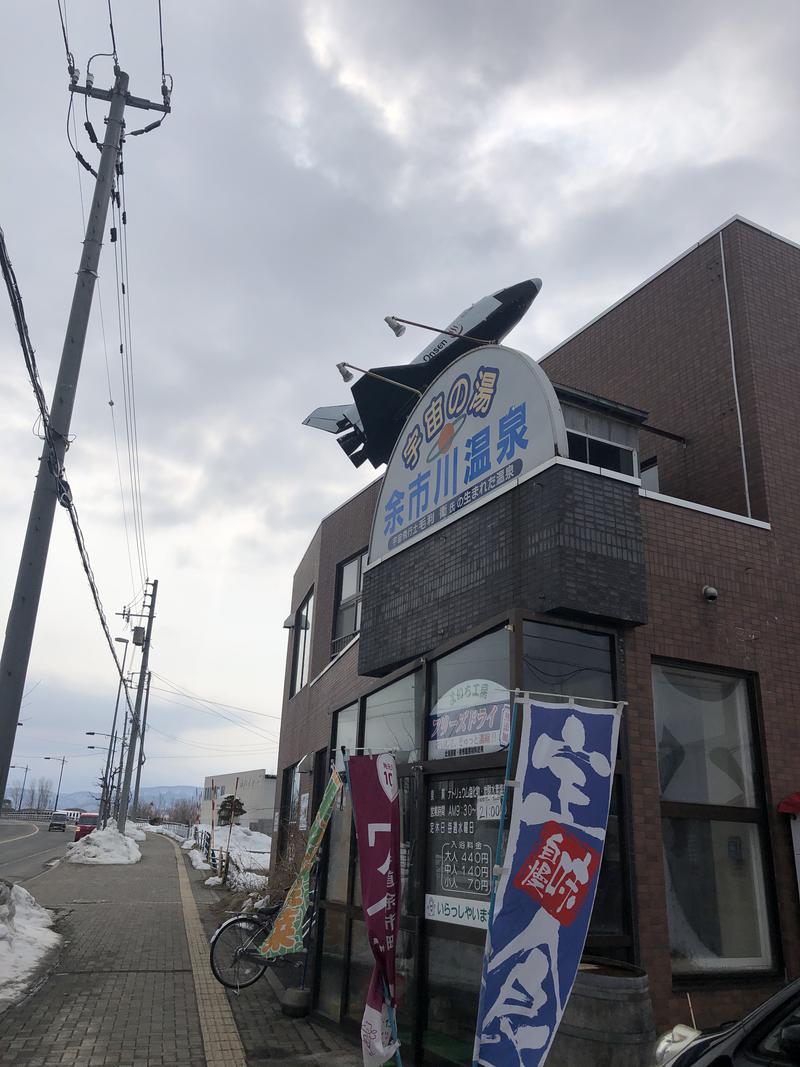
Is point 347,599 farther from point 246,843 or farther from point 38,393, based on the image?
point 246,843

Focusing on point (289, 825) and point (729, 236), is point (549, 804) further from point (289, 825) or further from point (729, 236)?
point (289, 825)

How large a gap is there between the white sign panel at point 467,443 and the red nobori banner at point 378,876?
270cm

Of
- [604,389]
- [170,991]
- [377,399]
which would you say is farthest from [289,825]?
[604,389]

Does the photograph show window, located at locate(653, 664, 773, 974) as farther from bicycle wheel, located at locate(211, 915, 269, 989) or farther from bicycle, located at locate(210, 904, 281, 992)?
bicycle wheel, located at locate(211, 915, 269, 989)

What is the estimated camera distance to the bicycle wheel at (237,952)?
8859mm

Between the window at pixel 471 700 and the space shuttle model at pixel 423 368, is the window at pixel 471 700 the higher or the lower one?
the lower one

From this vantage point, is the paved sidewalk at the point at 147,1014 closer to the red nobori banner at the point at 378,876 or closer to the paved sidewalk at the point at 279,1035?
the paved sidewalk at the point at 279,1035

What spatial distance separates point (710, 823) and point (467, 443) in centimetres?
418

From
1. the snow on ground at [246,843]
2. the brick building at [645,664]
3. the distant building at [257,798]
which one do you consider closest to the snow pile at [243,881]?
the snow on ground at [246,843]

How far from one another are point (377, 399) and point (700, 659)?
10.7 meters

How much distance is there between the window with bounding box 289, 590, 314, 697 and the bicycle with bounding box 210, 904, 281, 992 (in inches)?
333

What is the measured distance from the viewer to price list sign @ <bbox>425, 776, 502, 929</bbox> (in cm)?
596

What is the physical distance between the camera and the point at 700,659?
22.9 ft

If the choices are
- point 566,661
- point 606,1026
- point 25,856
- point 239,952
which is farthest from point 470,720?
point 25,856
